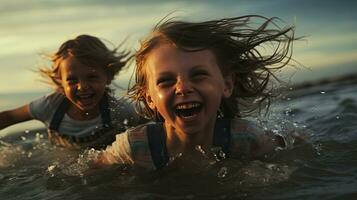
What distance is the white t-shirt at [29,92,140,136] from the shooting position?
603 cm

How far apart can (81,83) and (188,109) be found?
2.21 metres

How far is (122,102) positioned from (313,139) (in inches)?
84.0

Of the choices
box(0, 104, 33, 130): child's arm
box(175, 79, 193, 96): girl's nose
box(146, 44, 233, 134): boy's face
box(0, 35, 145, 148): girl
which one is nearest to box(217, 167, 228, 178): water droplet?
box(146, 44, 233, 134): boy's face

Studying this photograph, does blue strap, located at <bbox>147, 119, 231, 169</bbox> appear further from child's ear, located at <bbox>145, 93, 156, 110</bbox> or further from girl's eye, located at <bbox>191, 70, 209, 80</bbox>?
girl's eye, located at <bbox>191, 70, 209, 80</bbox>

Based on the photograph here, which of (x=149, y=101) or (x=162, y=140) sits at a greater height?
(x=149, y=101)

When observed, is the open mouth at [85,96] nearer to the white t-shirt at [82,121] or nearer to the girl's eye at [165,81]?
the white t-shirt at [82,121]

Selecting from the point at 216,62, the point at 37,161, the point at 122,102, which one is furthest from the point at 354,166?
the point at 37,161

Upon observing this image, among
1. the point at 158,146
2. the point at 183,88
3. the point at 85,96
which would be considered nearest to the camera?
the point at 183,88

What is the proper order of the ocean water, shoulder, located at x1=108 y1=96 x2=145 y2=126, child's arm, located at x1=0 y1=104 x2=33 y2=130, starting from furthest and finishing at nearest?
child's arm, located at x1=0 y1=104 x2=33 y2=130
shoulder, located at x1=108 y1=96 x2=145 y2=126
the ocean water

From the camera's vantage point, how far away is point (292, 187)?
10.6 ft

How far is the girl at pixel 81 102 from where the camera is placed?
5.81 metres

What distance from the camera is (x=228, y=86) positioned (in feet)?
Answer: 14.3

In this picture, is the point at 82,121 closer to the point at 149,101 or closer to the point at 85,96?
the point at 85,96

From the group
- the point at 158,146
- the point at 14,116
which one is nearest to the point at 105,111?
the point at 14,116
